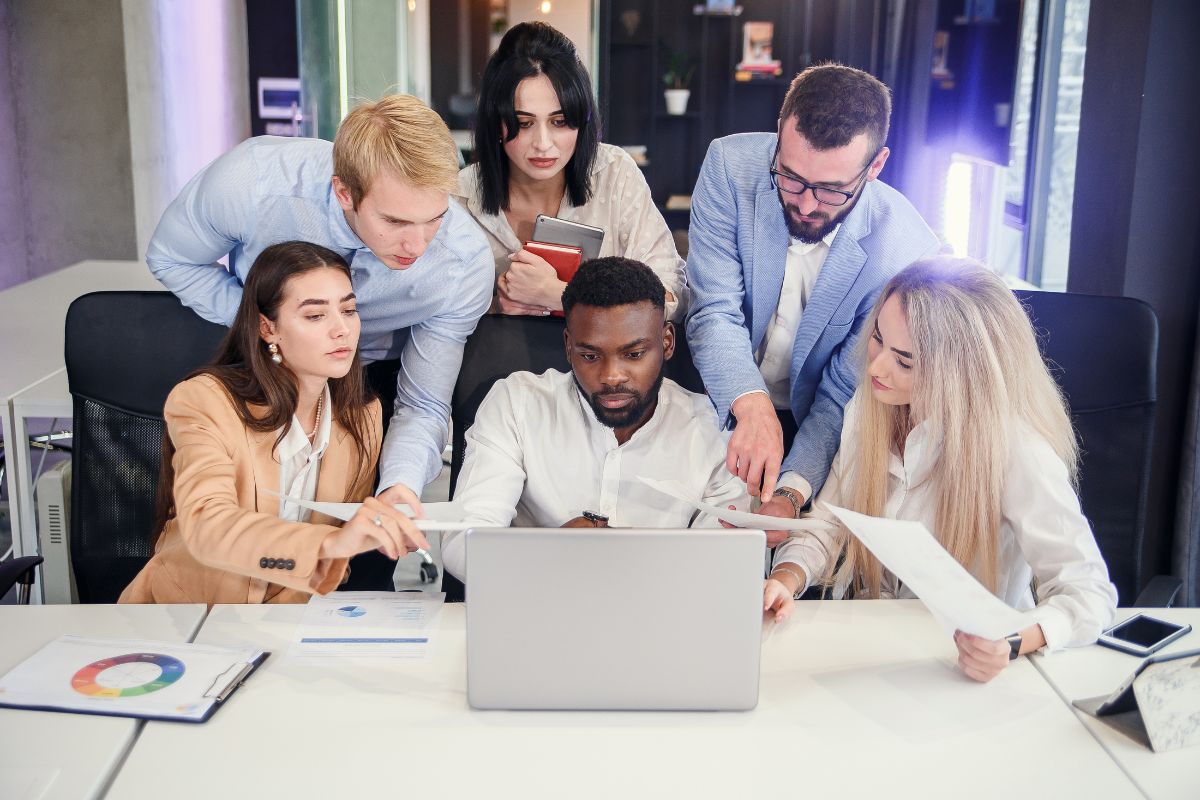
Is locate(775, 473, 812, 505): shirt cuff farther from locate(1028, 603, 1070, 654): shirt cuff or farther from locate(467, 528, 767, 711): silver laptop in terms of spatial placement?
locate(467, 528, 767, 711): silver laptop

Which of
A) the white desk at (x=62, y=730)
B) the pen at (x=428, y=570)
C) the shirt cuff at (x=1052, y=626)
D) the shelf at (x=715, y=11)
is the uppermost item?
the shelf at (x=715, y=11)

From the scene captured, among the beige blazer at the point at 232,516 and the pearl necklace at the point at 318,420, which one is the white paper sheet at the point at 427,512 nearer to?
the beige blazer at the point at 232,516

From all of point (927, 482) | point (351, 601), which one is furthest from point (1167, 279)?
point (351, 601)

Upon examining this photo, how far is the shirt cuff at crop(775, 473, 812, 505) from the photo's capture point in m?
1.96

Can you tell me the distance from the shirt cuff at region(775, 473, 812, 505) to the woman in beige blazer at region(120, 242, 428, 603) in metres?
0.71

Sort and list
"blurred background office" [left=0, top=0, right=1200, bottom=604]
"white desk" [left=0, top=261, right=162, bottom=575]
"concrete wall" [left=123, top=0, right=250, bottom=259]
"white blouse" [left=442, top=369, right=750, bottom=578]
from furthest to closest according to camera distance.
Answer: "concrete wall" [left=123, top=0, right=250, bottom=259] → "blurred background office" [left=0, top=0, right=1200, bottom=604] → "white desk" [left=0, top=261, right=162, bottom=575] → "white blouse" [left=442, top=369, right=750, bottom=578]

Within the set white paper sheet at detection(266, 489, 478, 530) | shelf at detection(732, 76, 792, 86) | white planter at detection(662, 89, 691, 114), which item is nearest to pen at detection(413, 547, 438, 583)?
white paper sheet at detection(266, 489, 478, 530)

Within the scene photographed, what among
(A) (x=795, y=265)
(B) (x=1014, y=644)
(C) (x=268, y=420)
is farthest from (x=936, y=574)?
(C) (x=268, y=420)

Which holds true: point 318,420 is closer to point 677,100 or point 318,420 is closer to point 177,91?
point 177,91

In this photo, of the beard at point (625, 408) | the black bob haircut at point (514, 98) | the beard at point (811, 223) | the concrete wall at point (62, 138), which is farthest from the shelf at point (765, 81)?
the beard at point (625, 408)

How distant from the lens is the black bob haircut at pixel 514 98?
88.3 inches

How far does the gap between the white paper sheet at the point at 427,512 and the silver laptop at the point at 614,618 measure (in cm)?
13

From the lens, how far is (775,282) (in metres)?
2.18

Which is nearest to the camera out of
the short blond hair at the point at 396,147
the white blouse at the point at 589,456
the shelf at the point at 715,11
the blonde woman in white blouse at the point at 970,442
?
the blonde woman in white blouse at the point at 970,442
